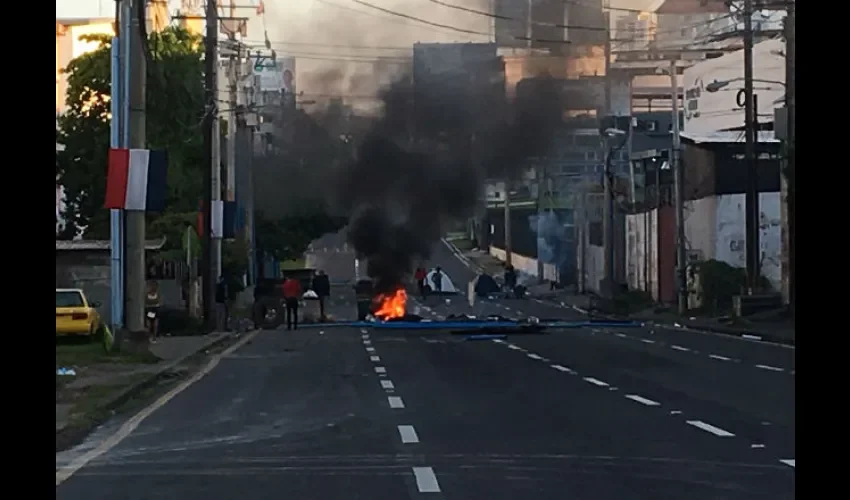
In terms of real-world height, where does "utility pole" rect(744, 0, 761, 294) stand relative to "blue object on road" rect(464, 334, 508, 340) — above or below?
above

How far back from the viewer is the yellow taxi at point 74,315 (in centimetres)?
3316

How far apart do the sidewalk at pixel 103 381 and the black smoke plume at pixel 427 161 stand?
1346 centimetres

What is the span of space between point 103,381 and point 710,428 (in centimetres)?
1043

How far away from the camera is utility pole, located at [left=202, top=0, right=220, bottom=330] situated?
40.3m

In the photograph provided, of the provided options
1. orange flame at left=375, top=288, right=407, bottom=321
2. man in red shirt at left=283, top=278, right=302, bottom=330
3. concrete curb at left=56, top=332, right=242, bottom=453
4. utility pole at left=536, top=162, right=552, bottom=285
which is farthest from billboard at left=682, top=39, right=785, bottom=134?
concrete curb at left=56, top=332, right=242, bottom=453

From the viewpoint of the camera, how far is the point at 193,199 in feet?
185

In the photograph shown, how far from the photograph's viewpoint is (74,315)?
33375mm

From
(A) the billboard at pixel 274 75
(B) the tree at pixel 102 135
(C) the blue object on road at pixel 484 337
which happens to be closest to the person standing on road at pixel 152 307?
(C) the blue object on road at pixel 484 337

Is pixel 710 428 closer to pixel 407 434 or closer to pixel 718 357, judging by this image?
pixel 407 434

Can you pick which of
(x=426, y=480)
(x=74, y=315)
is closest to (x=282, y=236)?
(x=74, y=315)

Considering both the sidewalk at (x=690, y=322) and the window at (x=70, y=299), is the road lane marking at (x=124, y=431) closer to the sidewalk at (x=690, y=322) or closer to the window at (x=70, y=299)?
the window at (x=70, y=299)

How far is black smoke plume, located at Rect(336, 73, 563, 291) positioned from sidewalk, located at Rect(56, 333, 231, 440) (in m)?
13.5

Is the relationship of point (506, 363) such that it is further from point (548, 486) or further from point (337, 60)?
Answer: point (337, 60)

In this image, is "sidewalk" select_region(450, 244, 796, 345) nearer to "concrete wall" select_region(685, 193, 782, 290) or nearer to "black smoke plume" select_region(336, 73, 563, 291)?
"concrete wall" select_region(685, 193, 782, 290)
